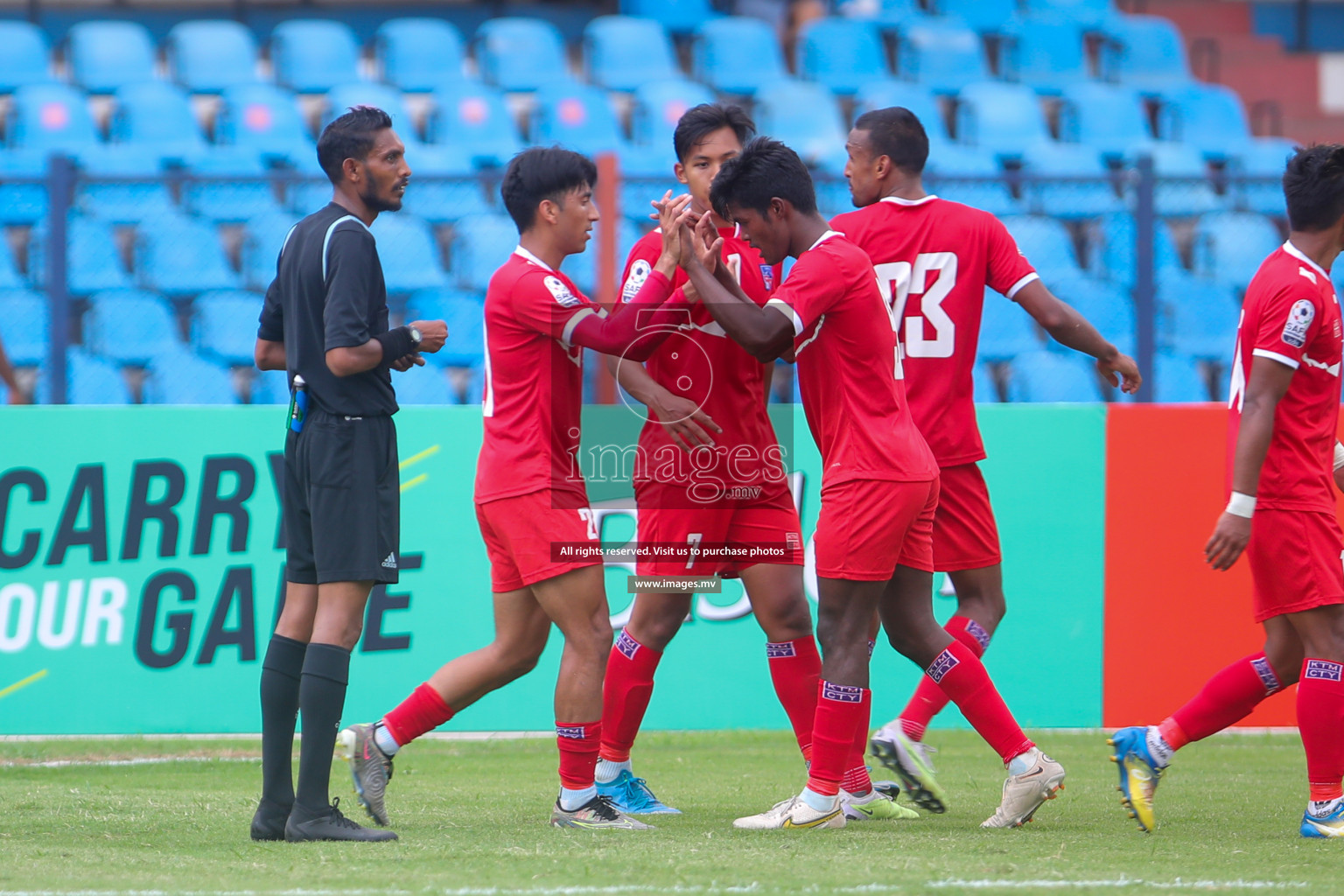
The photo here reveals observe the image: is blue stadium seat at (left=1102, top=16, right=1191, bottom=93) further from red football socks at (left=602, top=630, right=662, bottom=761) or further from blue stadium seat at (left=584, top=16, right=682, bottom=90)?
red football socks at (left=602, top=630, right=662, bottom=761)

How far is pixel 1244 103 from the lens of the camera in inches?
625

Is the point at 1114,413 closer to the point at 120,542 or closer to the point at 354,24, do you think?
the point at 120,542

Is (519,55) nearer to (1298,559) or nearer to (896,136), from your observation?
(896,136)

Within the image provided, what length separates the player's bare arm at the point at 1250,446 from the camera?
4.70 m

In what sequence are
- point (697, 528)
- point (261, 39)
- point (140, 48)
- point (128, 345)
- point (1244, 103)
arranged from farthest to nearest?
point (1244, 103)
point (261, 39)
point (140, 48)
point (128, 345)
point (697, 528)

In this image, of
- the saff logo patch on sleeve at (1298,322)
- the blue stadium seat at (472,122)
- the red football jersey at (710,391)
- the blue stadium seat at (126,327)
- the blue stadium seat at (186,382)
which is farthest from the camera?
the blue stadium seat at (472,122)

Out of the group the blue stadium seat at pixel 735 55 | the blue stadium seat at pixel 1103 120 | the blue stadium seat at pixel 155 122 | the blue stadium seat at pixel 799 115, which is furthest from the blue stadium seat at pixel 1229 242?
the blue stadium seat at pixel 155 122

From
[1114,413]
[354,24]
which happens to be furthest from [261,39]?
[1114,413]

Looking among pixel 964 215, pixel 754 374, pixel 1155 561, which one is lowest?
pixel 1155 561

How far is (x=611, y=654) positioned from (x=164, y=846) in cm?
168

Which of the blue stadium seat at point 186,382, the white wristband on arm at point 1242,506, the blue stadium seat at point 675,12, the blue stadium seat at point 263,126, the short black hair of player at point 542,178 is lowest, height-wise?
the white wristband on arm at point 1242,506

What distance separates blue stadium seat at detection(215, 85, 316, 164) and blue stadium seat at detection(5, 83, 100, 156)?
41.0 inches

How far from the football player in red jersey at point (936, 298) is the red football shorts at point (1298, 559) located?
756 mm

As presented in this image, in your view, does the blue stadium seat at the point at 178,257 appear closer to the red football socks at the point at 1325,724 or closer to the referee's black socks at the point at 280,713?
the referee's black socks at the point at 280,713
